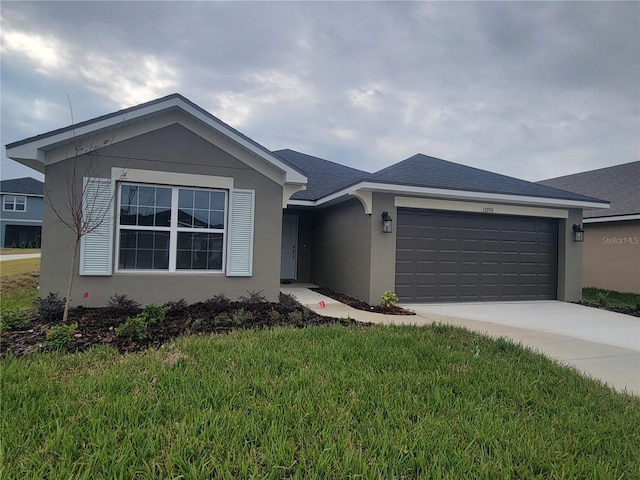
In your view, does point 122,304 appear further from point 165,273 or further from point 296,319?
point 296,319

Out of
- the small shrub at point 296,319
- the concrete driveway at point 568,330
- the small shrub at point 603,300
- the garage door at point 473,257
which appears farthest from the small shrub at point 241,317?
the small shrub at point 603,300

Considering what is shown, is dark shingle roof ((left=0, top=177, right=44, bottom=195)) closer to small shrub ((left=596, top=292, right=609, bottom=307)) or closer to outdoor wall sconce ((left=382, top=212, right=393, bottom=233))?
outdoor wall sconce ((left=382, top=212, right=393, bottom=233))

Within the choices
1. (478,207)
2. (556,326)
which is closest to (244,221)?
(478,207)

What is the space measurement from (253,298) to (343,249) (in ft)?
13.1

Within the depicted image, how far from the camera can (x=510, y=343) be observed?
18.0 feet

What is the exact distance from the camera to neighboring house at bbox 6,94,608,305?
289 inches

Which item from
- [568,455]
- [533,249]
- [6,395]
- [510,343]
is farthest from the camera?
[533,249]

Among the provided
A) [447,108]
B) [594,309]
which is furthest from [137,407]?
[447,108]

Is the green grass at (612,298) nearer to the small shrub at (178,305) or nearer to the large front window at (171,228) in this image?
the large front window at (171,228)

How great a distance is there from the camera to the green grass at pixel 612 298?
11.1 meters

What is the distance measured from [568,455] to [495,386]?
114 centimetres

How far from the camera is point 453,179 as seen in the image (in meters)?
10.7

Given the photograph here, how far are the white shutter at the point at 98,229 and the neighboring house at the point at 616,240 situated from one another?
51.6 feet

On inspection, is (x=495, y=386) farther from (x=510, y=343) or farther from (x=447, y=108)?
(x=447, y=108)
